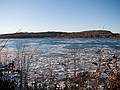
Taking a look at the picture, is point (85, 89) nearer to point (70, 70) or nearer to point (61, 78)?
point (61, 78)

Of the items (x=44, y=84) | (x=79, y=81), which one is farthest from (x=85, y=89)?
(x=44, y=84)

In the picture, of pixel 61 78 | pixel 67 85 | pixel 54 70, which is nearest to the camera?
pixel 67 85

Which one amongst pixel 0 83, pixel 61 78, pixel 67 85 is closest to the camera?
pixel 0 83

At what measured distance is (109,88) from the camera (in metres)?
4.71

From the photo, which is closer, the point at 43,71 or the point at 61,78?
the point at 61,78

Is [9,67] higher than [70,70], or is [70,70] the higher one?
[9,67]

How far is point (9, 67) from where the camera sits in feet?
16.9

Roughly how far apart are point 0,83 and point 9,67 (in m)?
0.65

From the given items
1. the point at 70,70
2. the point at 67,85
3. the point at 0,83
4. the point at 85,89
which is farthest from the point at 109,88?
the point at 70,70

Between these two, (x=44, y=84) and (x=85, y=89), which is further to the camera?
(x=44, y=84)

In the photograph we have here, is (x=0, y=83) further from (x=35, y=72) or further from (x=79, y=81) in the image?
(x=35, y=72)

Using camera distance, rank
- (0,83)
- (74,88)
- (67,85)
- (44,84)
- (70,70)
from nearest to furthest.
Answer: (0,83) < (74,88) < (67,85) < (44,84) < (70,70)

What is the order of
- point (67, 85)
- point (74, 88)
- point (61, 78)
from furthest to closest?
point (61, 78), point (67, 85), point (74, 88)

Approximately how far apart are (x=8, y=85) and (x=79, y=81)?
1.38 m
